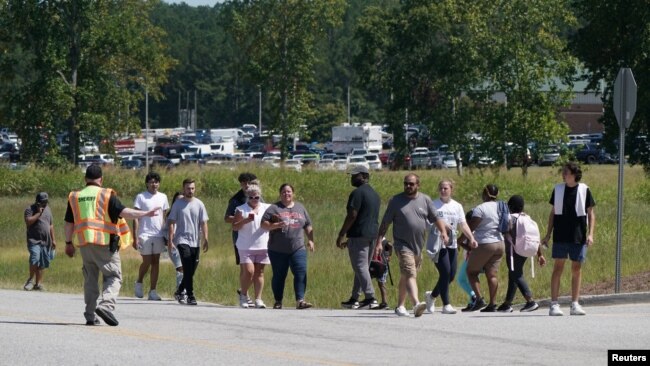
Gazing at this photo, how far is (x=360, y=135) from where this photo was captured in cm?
10438

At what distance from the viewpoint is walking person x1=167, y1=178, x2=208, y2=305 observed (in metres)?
19.2

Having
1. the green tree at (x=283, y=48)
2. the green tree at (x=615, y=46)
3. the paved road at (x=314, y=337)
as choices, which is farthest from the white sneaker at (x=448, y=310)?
the green tree at (x=283, y=48)

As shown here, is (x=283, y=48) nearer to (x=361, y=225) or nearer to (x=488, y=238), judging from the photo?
(x=361, y=225)

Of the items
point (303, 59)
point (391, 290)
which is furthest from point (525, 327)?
point (303, 59)

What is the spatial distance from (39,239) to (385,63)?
5933cm

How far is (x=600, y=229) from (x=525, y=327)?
1652 centimetres

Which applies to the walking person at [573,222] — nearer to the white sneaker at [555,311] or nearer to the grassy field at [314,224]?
the white sneaker at [555,311]

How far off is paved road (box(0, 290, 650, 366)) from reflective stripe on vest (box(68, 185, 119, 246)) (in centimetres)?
95

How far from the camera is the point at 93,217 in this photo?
1485 centimetres

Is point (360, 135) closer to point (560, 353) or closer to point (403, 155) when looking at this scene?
point (403, 155)

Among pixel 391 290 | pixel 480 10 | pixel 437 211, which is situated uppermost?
pixel 480 10

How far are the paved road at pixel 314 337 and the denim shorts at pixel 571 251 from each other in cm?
70

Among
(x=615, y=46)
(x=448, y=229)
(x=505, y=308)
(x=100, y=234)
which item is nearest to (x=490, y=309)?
(x=505, y=308)

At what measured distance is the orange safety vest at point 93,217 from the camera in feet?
48.6
